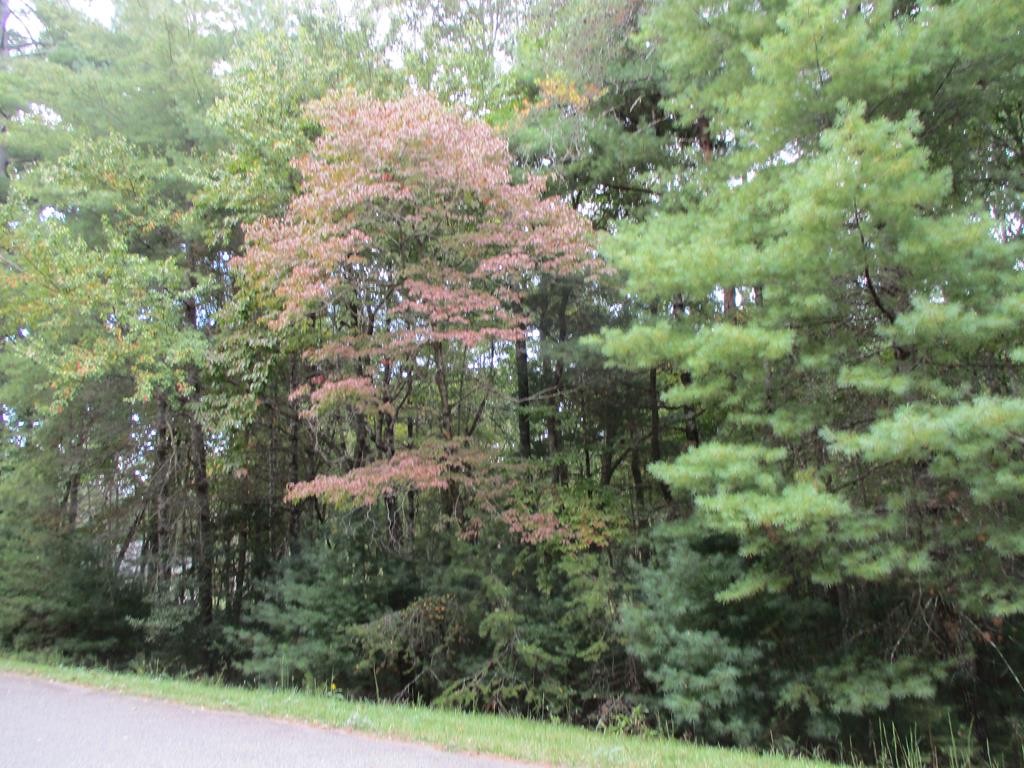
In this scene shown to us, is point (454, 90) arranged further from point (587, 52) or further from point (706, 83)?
point (706, 83)

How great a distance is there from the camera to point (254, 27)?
13.8 metres

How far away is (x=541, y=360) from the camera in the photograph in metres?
13.5

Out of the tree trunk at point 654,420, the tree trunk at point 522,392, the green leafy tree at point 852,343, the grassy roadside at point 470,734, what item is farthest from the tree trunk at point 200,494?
the green leafy tree at point 852,343

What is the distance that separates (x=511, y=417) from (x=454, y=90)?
6.06 metres

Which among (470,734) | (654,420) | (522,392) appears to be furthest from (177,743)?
(654,420)

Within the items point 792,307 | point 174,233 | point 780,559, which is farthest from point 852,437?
point 174,233

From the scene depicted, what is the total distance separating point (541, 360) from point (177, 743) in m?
9.47

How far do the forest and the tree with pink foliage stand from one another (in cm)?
8

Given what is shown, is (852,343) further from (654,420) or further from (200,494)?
(200,494)

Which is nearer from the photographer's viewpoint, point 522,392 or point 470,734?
point 470,734

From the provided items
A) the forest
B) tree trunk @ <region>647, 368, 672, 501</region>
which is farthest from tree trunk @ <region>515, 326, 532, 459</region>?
tree trunk @ <region>647, 368, 672, 501</region>

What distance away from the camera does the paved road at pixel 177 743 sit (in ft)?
15.3

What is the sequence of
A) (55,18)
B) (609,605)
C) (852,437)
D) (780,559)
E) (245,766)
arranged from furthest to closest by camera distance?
(55,18), (609,605), (780,559), (852,437), (245,766)

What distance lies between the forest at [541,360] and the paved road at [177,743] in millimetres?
3795
